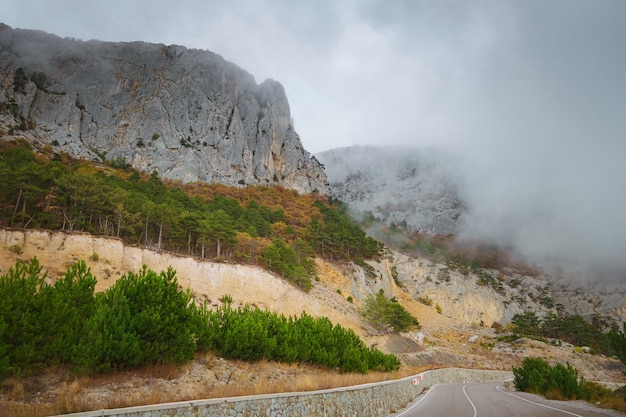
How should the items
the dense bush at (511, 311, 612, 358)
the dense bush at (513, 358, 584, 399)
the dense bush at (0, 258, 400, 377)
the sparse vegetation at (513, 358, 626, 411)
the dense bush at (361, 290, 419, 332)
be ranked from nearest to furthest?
the dense bush at (0, 258, 400, 377), the sparse vegetation at (513, 358, 626, 411), the dense bush at (513, 358, 584, 399), the dense bush at (361, 290, 419, 332), the dense bush at (511, 311, 612, 358)

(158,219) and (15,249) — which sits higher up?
(158,219)

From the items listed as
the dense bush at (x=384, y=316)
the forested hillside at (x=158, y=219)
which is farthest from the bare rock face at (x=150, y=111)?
the dense bush at (x=384, y=316)

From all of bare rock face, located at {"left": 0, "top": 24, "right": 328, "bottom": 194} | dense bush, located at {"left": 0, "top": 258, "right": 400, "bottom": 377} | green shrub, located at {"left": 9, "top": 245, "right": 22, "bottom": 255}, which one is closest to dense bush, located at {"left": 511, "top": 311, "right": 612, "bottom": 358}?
dense bush, located at {"left": 0, "top": 258, "right": 400, "bottom": 377}

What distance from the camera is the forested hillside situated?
39750mm

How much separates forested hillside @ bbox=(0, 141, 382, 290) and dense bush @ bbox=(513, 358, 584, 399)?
30.3 m

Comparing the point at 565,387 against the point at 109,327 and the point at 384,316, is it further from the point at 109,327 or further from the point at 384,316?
the point at 384,316

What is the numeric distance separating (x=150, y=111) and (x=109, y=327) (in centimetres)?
11157

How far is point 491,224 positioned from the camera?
17025 cm

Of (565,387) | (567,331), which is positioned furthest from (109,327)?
(567,331)

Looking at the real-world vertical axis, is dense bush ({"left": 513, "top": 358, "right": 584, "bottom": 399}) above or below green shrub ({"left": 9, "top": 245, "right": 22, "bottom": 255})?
below

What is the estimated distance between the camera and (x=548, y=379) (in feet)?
78.1

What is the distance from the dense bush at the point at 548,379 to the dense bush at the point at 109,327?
16.7m

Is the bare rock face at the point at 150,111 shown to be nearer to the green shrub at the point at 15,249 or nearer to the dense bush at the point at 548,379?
the green shrub at the point at 15,249

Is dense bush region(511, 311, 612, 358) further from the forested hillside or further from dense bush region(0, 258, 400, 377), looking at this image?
dense bush region(0, 258, 400, 377)
